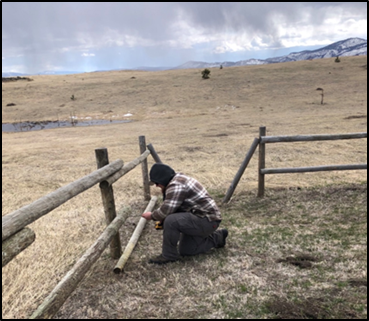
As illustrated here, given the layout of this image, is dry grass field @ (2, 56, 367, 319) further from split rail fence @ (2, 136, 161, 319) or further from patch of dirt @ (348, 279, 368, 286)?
split rail fence @ (2, 136, 161, 319)

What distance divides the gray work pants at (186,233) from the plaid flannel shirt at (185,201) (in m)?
0.08

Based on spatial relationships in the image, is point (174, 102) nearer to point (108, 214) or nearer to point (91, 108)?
point (91, 108)

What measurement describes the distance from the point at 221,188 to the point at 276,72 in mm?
34694

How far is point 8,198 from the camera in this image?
24.1ft

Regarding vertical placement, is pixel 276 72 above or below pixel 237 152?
above

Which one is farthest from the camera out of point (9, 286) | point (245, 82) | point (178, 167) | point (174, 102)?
point (245, 82)

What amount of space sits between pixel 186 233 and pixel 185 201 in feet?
1.35

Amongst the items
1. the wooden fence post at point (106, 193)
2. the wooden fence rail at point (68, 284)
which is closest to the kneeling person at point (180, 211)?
the wooden fence post at point (106, 193)

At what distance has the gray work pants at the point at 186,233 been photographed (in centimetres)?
376

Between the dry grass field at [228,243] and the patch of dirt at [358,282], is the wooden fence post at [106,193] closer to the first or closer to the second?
the dry grass field at [228,243]

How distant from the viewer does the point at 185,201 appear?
3795 millimetres

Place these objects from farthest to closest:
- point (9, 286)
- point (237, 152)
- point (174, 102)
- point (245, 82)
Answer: point (245, 82), point (174, 102), point (237, 152), point (9, 286)

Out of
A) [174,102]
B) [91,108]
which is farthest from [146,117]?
[91,108]

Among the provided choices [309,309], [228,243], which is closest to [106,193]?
[228,243]
